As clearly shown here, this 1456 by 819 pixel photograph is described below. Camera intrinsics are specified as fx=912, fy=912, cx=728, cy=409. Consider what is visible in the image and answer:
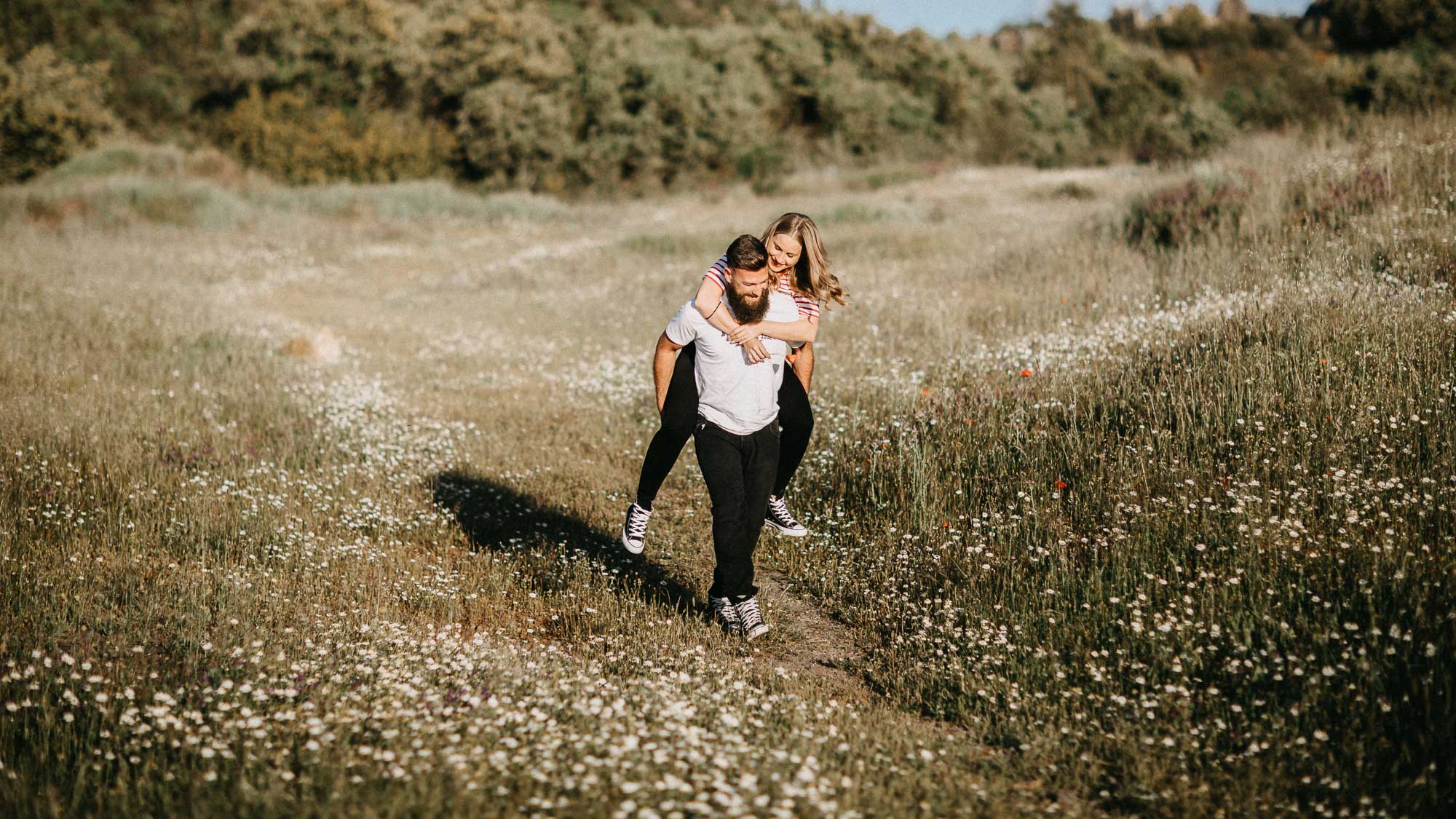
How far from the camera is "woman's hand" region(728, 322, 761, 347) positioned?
468cm

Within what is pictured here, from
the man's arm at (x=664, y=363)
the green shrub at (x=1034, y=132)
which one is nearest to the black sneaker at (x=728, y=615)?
the man's arm at (x=664, y=363)

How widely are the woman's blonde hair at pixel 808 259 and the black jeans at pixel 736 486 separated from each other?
2.84 feet

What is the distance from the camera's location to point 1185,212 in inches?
512

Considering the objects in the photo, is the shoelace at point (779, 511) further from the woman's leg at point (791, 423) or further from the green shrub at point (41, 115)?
the green shrub at point (41, 115)

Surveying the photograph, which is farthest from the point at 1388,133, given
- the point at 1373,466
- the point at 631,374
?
the point at 631,374

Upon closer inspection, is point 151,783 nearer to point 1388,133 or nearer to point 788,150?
point 1388,133

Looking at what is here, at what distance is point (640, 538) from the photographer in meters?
5.51

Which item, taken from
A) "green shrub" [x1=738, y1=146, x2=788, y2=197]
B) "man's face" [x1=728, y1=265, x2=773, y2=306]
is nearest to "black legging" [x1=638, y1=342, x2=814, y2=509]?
"man's face" [x1=728, y1=265, x2=773, y2=306]

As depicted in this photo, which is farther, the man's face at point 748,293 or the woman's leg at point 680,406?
the woman's leg at point 680,406

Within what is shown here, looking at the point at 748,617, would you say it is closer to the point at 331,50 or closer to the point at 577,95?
the point at 577,95

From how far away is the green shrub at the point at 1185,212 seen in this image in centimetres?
1195

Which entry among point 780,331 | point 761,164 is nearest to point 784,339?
point 780,331

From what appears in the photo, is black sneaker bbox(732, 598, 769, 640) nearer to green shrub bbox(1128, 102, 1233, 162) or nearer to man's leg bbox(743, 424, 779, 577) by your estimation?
man's leg bbox(743, 424, 779, 577)

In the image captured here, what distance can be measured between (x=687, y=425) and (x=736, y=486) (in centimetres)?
46
